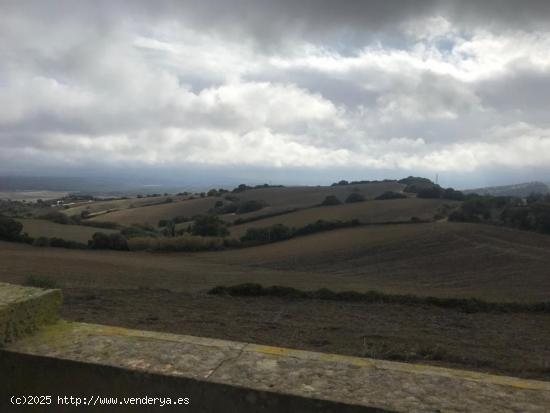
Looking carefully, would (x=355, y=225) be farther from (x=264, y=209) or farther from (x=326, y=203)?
(x=264, y=209)

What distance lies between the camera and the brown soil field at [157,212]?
243 feet

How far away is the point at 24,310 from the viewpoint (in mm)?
2510

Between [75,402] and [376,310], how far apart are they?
17.4 m

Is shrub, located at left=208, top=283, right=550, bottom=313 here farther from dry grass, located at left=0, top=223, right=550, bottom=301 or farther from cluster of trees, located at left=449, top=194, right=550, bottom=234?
cluster of trees, located at left=449, top=194, right=550, bottom=234

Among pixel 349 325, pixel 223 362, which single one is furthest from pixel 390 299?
pixel 223 362

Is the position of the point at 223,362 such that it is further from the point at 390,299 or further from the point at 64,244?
the point at 64,244

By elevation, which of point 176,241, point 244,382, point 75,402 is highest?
point 244,382

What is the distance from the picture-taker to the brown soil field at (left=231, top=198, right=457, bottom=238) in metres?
58.6

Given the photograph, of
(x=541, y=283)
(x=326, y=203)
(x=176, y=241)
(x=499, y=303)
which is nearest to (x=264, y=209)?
(x=326, y=203)

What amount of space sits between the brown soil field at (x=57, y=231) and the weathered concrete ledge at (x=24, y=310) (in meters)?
50.6

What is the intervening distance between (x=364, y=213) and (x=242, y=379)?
60859mm

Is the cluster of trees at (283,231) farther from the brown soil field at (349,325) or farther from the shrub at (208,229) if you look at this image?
the brown soil field at (349,325)

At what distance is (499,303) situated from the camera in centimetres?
2091

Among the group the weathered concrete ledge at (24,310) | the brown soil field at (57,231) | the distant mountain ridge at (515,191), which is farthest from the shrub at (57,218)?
the distant mountain ridge at (515,191)
